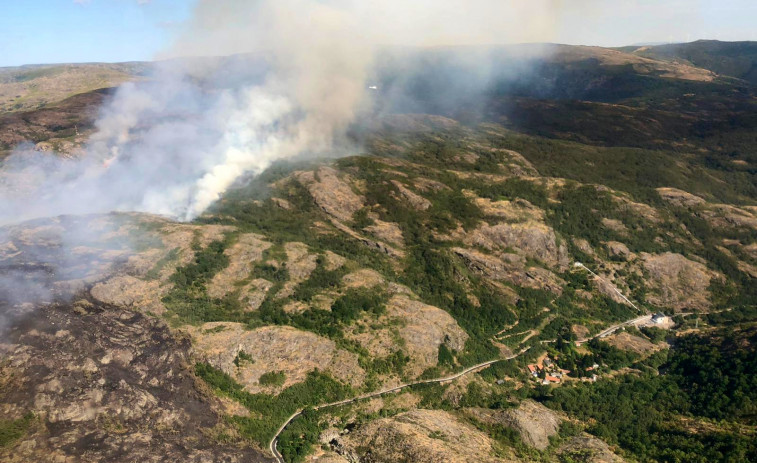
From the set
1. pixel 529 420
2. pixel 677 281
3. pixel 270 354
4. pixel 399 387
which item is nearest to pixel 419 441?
pixel 399 387

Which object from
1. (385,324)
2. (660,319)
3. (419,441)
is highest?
(385,324)

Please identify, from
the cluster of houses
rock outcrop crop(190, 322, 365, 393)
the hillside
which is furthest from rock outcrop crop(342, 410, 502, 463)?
the cluster of houses

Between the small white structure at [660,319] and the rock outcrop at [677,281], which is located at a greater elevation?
the rock outcrop at [677,281]

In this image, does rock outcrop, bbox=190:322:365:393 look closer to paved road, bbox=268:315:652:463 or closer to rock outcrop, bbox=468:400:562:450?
paved road, bbox=268:315:652:463

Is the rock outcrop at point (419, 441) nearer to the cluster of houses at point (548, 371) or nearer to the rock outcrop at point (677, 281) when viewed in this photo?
the cluster of houses at point (548, 371)

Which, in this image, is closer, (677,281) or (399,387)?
(399,387)

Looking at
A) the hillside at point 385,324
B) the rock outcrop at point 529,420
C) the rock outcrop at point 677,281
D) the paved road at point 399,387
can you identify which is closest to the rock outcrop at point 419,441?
the hillside at point 385,324

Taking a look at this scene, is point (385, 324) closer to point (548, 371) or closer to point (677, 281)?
point (548, 371)
